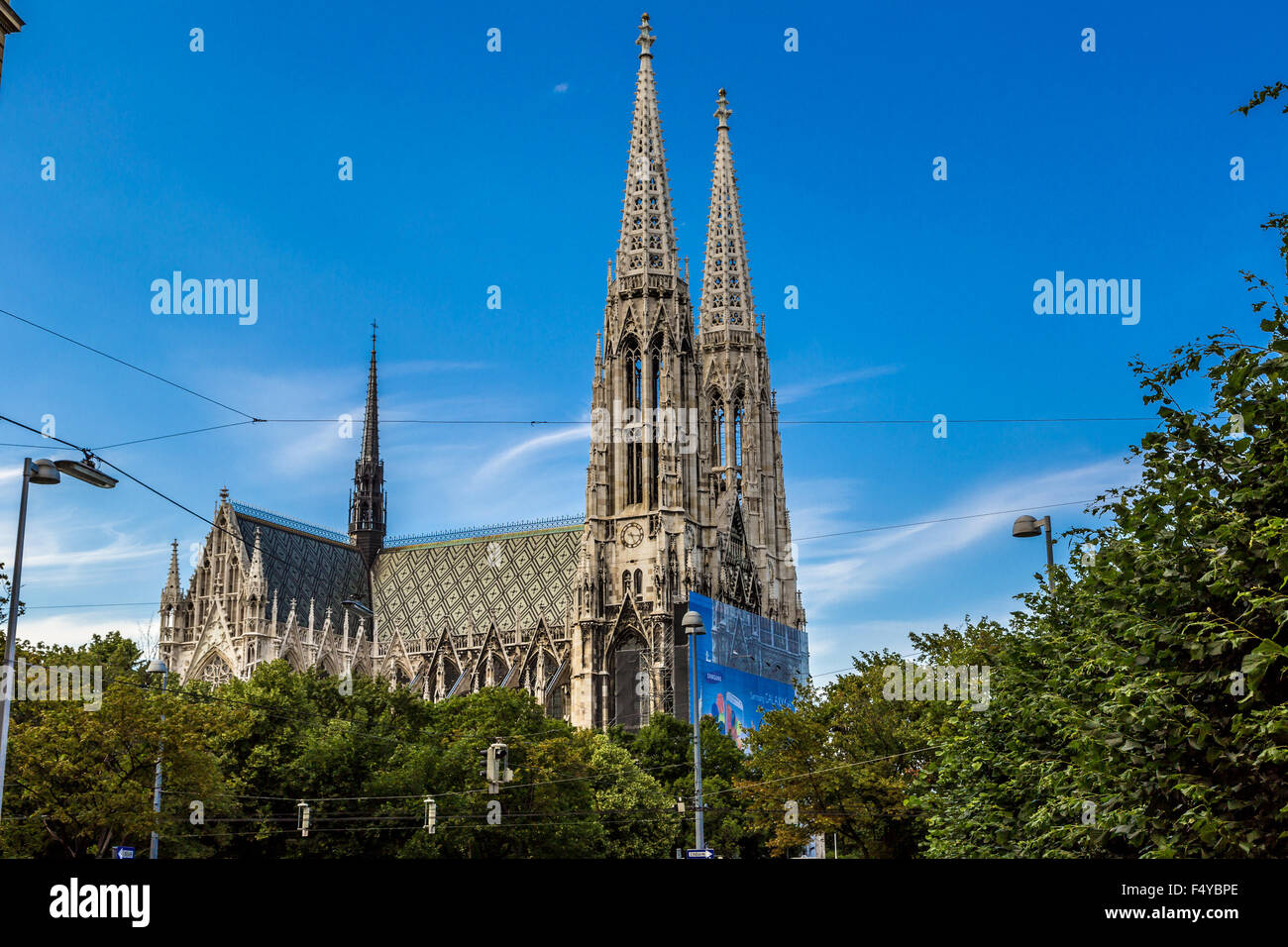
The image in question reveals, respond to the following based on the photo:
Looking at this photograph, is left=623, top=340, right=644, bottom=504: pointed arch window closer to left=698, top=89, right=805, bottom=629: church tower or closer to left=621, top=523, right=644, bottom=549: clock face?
left=621, top=523, right=644, bottom=549: clock face

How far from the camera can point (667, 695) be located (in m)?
94.4

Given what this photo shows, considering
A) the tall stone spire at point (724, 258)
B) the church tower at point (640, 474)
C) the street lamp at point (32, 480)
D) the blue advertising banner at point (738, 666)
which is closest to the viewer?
the street lamp at point (32, 480)

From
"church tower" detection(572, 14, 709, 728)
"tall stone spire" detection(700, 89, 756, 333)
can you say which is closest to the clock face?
"church tower" detection(572, 14, 709, 728)

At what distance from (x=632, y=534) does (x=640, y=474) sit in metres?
4.54

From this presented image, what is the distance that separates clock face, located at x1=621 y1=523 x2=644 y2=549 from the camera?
327 ft

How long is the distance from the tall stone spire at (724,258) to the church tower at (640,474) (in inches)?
690

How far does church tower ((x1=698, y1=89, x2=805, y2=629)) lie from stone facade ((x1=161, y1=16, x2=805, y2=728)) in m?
0.17

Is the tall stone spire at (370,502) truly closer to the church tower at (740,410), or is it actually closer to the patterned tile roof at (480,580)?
the patterned tile roof at (480,580)

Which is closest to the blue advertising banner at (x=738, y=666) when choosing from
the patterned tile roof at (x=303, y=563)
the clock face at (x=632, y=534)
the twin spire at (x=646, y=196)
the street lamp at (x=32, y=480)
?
the clock face at (x=632, y=534)

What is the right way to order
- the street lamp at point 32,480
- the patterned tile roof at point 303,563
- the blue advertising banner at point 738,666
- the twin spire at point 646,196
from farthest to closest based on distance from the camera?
the patterned tile roof at point 303,563
the twin spire at point 646,196
the blue advertising banner at point 738,666
the street lamp at point 32,480

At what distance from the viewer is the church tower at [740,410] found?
380 ft

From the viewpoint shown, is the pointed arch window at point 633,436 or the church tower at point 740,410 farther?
the church tower at point 740,410

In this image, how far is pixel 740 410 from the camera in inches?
4788
